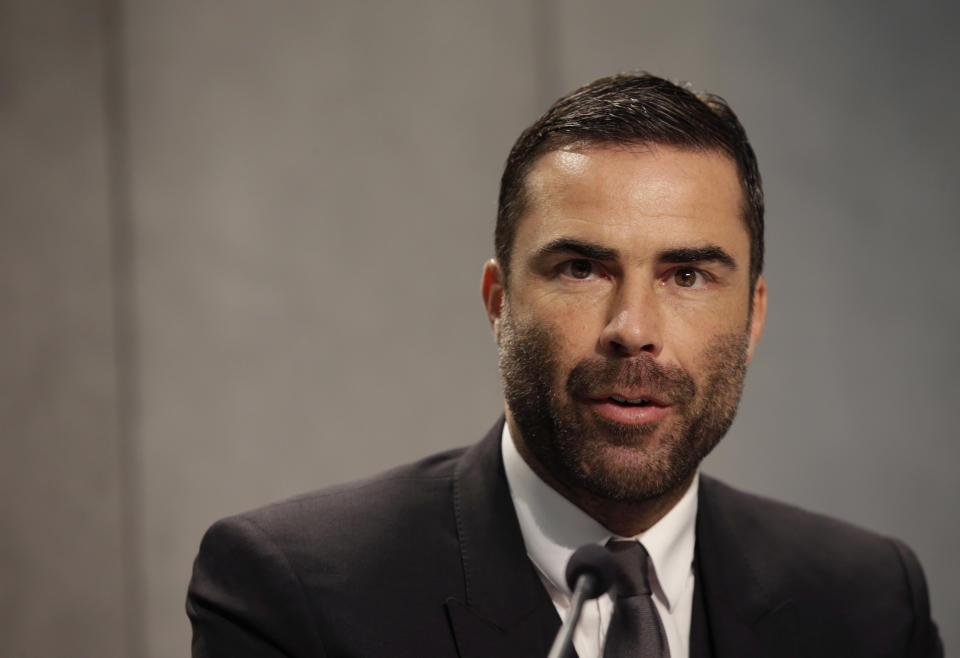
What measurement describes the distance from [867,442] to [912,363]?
8.5 inches

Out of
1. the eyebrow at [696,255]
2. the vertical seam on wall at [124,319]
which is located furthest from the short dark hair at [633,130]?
the vertical seam on wall at [124,319]

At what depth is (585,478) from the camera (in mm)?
1352

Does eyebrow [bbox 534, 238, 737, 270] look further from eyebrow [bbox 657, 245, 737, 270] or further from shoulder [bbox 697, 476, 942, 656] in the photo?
shoulder [bbox 697, 476, 942, 656]

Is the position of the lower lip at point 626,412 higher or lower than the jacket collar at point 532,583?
higher

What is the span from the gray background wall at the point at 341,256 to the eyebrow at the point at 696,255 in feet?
3.37

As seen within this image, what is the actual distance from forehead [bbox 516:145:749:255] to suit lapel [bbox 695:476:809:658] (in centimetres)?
43

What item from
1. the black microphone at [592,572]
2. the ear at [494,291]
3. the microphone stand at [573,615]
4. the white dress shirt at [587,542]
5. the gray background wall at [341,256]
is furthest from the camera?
the gray background wall at [341,256]

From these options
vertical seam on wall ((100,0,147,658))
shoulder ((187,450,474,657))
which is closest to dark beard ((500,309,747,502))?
shoulder ((187,450,474,657))

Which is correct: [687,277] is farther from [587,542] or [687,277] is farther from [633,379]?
[587,542]

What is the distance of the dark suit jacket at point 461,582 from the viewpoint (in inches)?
52.4

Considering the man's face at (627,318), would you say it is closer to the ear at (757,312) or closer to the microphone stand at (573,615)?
the ear at (757,312)

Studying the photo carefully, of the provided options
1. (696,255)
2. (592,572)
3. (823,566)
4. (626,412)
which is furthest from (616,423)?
(823,566)

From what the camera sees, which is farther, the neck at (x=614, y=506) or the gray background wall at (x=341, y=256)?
the gray background wall at (x=341, y=256)

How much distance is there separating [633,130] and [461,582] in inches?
25.4
